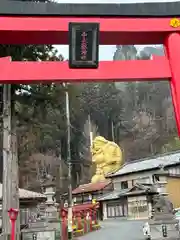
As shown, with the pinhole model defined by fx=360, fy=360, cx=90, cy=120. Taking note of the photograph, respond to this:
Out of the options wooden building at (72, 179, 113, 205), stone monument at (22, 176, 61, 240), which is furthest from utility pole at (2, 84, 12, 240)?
wooden building at (72, 179, 113, 205)

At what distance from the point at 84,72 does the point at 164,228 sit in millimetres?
9295

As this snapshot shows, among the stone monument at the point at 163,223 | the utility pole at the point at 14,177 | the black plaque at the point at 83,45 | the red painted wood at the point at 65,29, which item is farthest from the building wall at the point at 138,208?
the black plaque at the point at 83,45

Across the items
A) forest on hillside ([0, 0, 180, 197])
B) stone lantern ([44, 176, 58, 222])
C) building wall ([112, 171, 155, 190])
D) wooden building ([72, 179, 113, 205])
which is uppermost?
A: forest on hillside ([0, 0, 180, 197])

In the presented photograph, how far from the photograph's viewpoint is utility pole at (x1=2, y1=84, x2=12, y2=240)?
33.3 feet

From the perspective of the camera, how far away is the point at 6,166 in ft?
34.3

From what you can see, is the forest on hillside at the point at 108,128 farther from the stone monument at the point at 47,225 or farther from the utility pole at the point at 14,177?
the utility pole at the point at 14,177

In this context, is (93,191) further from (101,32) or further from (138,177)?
(101,32)

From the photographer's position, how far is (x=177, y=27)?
6590mm

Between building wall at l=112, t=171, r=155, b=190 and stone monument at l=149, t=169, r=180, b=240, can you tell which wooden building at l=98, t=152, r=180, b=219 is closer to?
building wall at l=112, t=171, r=155, b=190

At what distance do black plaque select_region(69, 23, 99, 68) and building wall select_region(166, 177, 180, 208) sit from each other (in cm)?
2368

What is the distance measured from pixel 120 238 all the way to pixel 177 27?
12770 millimetres

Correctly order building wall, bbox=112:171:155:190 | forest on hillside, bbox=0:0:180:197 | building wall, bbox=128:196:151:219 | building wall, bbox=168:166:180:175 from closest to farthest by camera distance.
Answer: building wall, bbox=128:196:151:219 < building wall, bbox=168:166:180:175 < building wall, bbox=112:171:155:190 < forest on hillside, bbox=0:0:180:197

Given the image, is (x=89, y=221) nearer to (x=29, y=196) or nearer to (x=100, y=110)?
(x=29, y=196)

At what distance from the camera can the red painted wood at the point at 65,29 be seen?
6.30 metres
